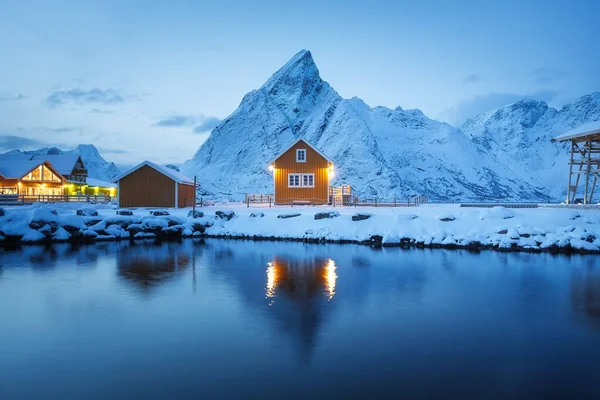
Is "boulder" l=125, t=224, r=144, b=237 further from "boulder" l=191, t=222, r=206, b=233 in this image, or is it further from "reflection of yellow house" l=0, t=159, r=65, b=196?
"reflection of yellow house" l=0, t=159, r=65, b=196

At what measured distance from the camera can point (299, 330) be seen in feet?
33.1

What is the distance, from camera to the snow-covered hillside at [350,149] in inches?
5364

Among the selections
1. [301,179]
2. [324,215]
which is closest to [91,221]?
[324,215]

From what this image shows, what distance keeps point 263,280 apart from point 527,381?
1045cm

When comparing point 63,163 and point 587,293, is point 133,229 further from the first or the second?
point 63,163

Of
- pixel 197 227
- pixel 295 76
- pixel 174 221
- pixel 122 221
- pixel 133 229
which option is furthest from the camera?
pixel 295 76

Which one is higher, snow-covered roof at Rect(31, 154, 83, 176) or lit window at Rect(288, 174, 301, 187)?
snow-covered roof at Rect(31, 154, 83, 176)

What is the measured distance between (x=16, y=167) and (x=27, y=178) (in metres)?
2.03

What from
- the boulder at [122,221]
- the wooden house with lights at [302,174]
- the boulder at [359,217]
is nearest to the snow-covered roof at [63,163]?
the wooden house with lights at [302,174]

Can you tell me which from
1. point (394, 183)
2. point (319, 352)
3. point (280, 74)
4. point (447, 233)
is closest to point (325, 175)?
point (447, 233)

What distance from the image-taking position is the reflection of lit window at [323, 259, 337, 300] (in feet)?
47.4

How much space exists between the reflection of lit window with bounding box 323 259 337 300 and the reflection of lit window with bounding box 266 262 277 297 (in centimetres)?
176

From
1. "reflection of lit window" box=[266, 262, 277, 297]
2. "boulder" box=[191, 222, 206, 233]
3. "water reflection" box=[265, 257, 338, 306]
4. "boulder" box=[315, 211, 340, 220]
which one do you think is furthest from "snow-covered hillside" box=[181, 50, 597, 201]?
"reflection of lit window" box=[266, 262, 277, 297]

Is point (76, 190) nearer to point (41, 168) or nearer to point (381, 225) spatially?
point (41, 168)
